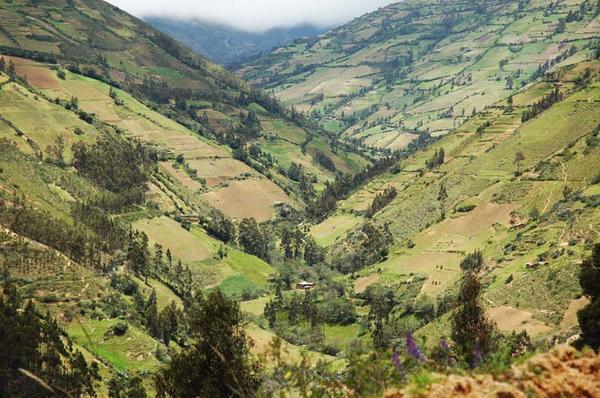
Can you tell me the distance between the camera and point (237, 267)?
472ft

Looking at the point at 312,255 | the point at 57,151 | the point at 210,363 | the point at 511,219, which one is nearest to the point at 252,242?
the point at 312,255

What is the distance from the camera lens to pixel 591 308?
35500mm

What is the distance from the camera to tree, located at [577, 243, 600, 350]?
34.2 meters

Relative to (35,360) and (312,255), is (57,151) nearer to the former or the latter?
(312,255)

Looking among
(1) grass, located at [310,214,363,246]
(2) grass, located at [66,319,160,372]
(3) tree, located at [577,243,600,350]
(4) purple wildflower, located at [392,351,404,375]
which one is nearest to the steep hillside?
(2) grass, located at [66,319,160,372]

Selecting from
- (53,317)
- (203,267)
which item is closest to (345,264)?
(203,267)

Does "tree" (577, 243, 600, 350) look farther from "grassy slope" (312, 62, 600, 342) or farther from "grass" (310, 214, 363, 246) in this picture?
"grass" (310, 214, 363, 246)

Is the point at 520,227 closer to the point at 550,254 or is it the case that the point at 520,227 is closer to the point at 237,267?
the point at 550,254

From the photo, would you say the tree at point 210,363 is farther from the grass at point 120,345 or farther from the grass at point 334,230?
the grass at point 334,230

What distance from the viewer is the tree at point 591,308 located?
34156mm

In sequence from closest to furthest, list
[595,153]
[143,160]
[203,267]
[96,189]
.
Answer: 1. [595,153]
2. [203,267]
3. [96,189]
4. [143,160]

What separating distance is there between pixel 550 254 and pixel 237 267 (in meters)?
78.5

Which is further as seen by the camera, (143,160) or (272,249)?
(143,160)

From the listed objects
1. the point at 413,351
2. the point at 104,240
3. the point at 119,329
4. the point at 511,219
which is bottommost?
the point at 104,240
